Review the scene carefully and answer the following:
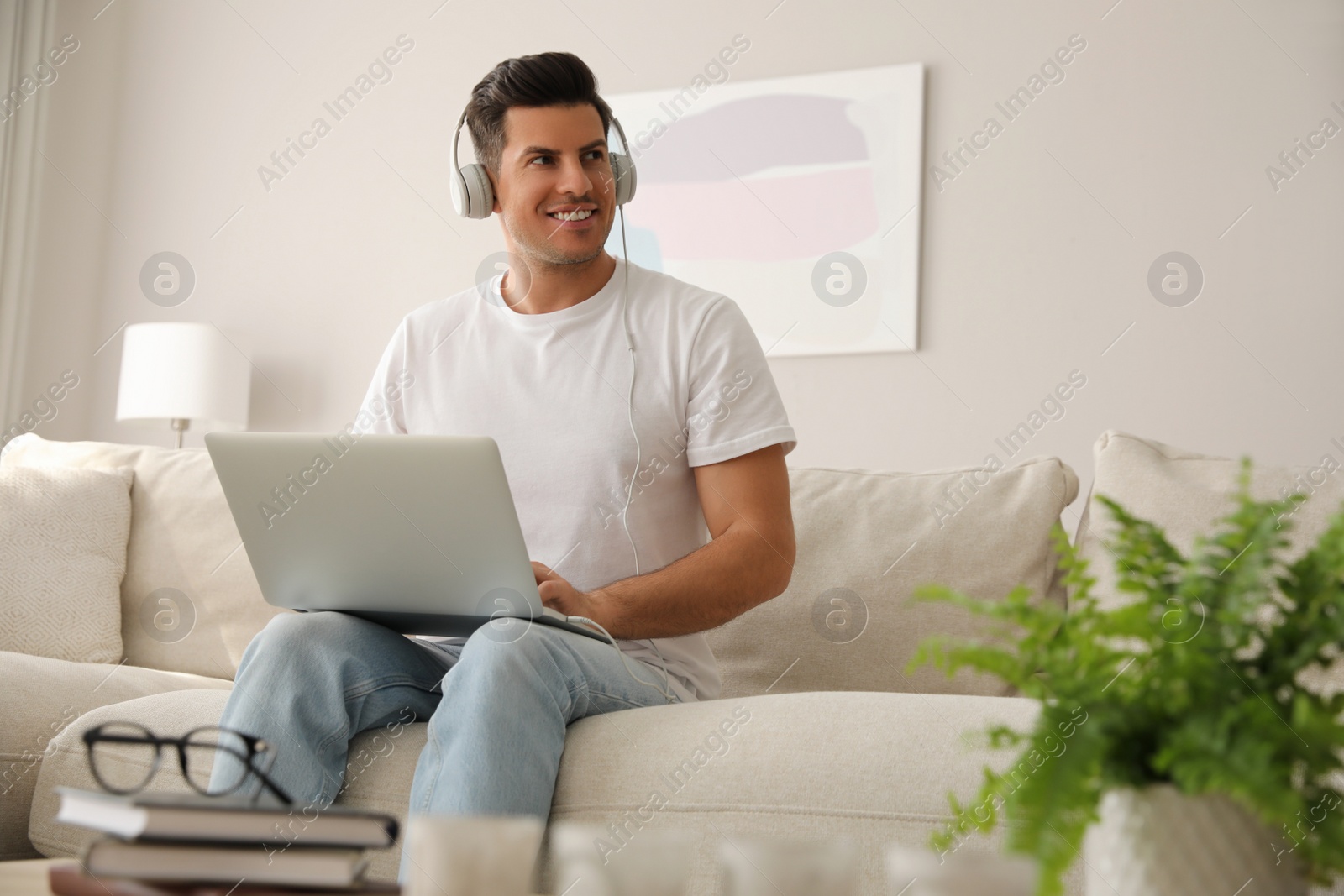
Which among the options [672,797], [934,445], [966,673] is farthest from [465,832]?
[934,445]

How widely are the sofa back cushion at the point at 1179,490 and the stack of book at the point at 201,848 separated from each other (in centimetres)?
109

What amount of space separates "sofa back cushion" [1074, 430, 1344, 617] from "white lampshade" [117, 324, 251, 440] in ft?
7.01

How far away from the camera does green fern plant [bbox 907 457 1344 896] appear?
0.51 metres

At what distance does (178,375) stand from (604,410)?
5.85 feet

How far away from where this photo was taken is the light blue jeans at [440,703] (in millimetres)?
1097

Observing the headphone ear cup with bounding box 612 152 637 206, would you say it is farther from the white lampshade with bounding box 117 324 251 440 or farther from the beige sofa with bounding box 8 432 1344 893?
the white lampshade with bounding box 117 324 251 440

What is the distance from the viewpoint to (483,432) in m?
1.57

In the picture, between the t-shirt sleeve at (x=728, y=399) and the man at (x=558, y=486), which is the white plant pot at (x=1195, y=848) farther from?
the t-shirt sleeve at (x=728, y=399)

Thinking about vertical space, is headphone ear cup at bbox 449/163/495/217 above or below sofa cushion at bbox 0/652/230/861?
above

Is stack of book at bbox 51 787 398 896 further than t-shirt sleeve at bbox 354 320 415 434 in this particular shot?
No

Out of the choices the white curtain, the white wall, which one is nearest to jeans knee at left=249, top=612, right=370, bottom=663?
the white wall

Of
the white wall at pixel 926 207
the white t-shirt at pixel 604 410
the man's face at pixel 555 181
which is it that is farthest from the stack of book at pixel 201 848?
the white wall at pixel 926 207

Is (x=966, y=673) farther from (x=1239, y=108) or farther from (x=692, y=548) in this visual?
(x=1239, y=108)

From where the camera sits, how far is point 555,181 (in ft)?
5.66
